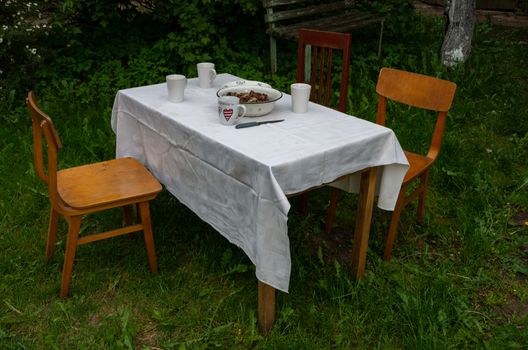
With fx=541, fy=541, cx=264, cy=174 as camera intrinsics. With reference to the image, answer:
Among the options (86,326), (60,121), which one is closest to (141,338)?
(86,326)

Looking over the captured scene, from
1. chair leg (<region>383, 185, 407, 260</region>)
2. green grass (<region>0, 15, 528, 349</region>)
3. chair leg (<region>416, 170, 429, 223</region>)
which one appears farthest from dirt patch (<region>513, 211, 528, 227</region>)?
chair leg (<region>383, 185, 407, 260</region>)

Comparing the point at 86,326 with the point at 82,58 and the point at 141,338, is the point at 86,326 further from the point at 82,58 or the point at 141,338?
the point at 82,58

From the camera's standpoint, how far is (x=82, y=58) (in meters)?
5.96

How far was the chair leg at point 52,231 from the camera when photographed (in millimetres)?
3041

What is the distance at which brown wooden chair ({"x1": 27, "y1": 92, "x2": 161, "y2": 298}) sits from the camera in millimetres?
2505

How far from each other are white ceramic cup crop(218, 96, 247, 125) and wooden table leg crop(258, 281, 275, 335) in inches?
30.3

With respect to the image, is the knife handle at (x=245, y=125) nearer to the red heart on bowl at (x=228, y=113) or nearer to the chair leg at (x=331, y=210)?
the red heart on bowl at (x=228, y=113)

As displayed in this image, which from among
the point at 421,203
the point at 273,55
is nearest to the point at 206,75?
the point at 421,203

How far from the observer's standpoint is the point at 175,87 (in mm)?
2932

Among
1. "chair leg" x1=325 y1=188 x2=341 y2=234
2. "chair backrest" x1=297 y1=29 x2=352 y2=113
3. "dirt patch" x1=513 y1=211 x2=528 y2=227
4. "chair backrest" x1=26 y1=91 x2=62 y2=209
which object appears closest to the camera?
"chair backrest" x1=26 y1=91 x2=62 y2=209

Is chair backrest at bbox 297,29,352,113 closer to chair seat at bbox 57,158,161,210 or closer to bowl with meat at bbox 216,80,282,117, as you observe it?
bowl with meat at bbox 216,80,282,117

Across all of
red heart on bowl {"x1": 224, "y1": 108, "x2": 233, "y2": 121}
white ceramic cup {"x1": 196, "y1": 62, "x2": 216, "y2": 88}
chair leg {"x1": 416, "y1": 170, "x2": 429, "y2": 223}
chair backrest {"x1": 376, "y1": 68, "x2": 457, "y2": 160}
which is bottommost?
chair leg {"x1": 416, "y1": 170, "x2": 429, "y2": 223}

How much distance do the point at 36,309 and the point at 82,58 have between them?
381cm

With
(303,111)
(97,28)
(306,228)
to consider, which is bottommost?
(306,228)
